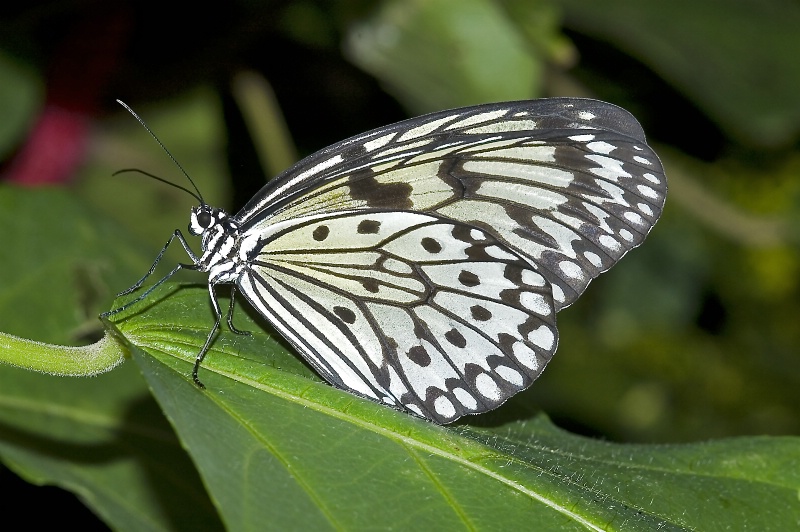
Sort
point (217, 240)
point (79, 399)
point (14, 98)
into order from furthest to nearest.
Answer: point (14, 98) < point (79, 399) < point (217, 240)

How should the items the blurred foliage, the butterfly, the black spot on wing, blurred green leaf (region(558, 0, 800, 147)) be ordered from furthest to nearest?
blurred green leaf (region(558, 0, 800, 147)), the blurred foliage, the black spot on wing, the butterfly

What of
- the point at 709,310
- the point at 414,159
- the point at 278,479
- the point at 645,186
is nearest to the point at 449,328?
the point at 414,159

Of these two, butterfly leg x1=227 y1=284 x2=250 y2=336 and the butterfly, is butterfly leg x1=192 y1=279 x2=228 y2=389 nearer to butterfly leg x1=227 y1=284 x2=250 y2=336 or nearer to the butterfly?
butterfly leg x1=227 y1=284 x2=250 y2=336

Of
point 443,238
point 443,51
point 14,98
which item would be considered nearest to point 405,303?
point 443,238

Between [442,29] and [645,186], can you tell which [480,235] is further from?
[442,29]

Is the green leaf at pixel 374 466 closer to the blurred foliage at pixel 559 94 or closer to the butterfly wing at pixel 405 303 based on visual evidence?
the butterfly wing at pixel 405 303

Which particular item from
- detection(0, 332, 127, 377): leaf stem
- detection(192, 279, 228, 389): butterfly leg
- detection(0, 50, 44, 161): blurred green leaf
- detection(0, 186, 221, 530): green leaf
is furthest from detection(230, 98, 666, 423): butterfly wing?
detection(0, 50, 44, 161): blurred green leaf

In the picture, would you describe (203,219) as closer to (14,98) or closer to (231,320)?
(231,320)
